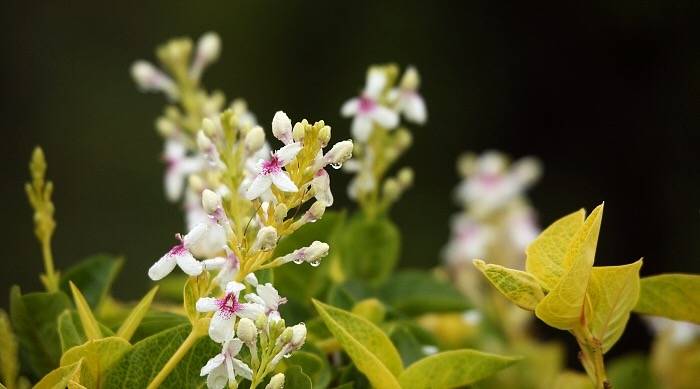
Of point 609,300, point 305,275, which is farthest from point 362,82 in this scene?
point 609,300

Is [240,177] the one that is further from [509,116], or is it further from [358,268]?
[509,116]

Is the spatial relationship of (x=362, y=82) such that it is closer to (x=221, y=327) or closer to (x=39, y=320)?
(x=39, y=320)

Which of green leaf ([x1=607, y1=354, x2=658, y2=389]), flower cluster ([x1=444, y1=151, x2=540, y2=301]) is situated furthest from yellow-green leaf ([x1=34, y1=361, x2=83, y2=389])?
flower cluster ([x1=444, y1=151, x2=540, y2=301])

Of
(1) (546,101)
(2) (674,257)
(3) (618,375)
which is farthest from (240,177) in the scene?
(1) (546,101)

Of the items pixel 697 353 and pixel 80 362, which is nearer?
pixel 80 362

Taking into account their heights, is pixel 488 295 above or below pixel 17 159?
below

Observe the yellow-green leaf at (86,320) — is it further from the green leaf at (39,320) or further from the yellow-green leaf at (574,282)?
the yellow-green leaf at (574,282)

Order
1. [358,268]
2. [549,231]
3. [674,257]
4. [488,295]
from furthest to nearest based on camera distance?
[674,257] < [488,295] < [358,268] < [549,231]

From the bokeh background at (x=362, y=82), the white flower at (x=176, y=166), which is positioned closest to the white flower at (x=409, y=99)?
the white flower at (x=176, y=166)
